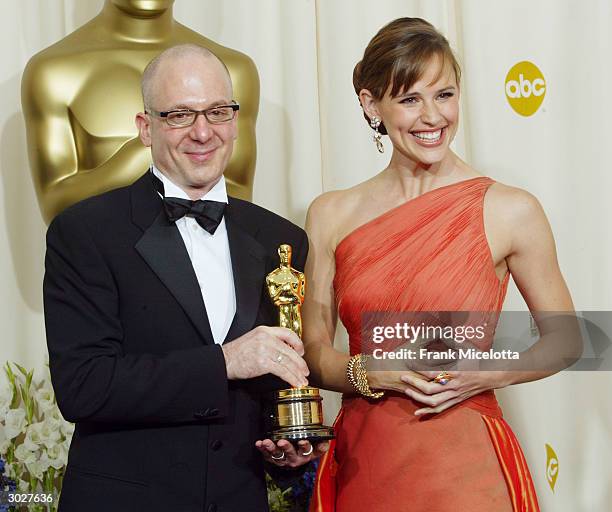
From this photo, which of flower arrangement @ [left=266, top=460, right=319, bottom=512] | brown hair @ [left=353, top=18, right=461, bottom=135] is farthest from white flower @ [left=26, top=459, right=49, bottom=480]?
brown hair @ [left=353, top=18, right=461, bottom=135]

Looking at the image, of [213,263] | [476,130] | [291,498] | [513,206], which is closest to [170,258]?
[213,263]

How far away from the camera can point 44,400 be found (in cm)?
235

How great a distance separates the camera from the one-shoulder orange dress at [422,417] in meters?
1.65

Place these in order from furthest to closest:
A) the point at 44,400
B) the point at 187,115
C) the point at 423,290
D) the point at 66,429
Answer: the point at 44,400, the point at 66,429, the point at 423,290, the point at 187,115

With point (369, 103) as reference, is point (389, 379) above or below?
below

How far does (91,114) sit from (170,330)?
854 millimetres

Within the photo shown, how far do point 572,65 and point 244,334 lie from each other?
1430mm

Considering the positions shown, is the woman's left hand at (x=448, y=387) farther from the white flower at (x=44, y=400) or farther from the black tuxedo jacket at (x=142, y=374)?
the white flower at (x=44, y=400)

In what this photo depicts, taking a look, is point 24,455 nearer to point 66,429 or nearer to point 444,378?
point 66,429

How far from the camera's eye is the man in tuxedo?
1485 mm

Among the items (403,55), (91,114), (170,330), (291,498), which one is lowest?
(291,498)

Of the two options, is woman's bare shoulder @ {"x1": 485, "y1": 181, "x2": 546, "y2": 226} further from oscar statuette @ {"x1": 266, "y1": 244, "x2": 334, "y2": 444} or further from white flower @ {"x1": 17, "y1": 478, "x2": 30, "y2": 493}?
white flower @ {"x1": 17, "y1": 478, "x2": 30, "y2": 493}

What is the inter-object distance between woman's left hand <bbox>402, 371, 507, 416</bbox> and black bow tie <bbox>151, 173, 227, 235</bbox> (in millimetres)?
375

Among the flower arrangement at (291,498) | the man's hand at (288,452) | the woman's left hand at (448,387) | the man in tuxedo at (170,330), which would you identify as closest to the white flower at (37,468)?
the flower arrangement at (291,498)
